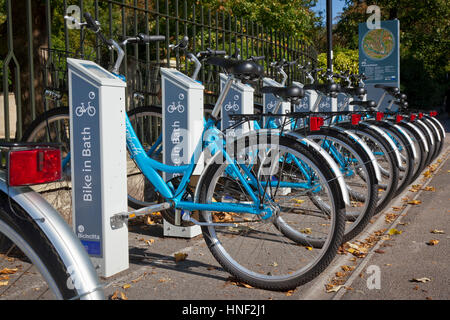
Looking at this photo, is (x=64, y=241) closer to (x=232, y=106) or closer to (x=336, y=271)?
(x=336, y=271)

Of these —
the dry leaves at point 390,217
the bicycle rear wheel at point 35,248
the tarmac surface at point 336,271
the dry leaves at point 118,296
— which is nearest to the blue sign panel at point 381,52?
the dry leaves at point 390,217

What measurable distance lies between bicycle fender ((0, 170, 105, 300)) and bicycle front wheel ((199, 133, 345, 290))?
165 centimetres

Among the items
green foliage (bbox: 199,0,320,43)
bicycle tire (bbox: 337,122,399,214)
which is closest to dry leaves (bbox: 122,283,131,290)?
bicycle tire (bbox: 337,122,399,214)

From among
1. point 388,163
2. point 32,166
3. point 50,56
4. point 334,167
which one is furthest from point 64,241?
point 388,163

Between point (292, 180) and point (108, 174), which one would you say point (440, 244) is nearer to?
point (292, 180)

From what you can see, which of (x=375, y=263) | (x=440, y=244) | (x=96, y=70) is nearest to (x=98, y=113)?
(x=96, y=70)

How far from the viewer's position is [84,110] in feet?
11.5

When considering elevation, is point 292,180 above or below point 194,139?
below

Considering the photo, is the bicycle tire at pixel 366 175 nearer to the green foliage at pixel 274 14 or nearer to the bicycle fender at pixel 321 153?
the bicycle fender at pixel 321 153

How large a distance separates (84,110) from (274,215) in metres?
1.38

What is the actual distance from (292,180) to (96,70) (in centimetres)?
167

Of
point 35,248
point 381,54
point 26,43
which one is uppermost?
point 381,54

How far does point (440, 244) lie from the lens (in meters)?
4.38

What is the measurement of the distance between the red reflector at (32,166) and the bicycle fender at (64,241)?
72 mm
